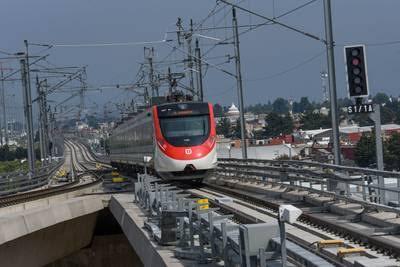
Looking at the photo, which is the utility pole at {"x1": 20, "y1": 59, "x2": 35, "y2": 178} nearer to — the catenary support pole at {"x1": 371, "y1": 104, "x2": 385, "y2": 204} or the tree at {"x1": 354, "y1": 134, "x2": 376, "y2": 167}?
the tree at {"x1": 354, "y1": 134, "x2": 376, "y2": 167}

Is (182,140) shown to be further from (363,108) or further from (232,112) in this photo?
(232,112)

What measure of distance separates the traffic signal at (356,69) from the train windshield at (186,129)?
1201 cm

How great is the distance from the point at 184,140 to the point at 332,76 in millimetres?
9654

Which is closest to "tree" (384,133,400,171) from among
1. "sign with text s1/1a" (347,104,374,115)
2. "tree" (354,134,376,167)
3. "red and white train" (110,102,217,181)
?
"tree" (354,134,376,167)

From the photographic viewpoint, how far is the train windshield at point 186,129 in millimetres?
30062

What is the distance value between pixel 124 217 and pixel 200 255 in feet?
32.0

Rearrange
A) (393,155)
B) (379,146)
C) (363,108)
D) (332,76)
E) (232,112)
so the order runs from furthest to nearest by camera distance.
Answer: (232,112), (393,155), (332,76), (363,108), (379,146)

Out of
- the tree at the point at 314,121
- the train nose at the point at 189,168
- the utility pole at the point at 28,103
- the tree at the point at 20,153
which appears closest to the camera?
the train nose at the point at 189,168

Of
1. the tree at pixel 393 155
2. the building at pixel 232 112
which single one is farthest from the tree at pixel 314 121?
the tree at pixel 393 155

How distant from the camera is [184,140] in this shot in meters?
30.0

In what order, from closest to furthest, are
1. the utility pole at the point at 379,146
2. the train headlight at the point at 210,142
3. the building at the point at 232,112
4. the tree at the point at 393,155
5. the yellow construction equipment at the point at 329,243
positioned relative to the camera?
the yellow construction equipment at the point at 329,243 → the utility pole at the point at 379,146 → the tree at the point at 393,155 → the train headlight at the point at 210,142 → the building at the point at 232,112

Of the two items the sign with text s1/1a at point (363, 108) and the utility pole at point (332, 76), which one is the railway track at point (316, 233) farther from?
the sign with text s1/1a at point (363, 108)

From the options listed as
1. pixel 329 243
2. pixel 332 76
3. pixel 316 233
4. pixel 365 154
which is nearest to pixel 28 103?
pixel 365 154

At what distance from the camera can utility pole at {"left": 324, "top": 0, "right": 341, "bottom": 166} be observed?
21.2 metres
